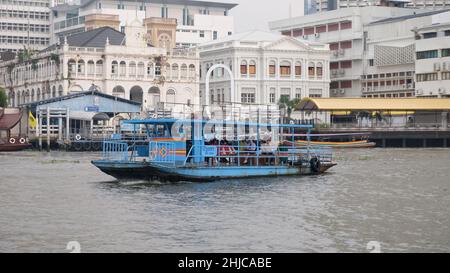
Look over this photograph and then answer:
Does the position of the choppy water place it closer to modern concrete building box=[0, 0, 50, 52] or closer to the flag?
the flag

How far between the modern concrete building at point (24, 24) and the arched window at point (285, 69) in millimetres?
52358

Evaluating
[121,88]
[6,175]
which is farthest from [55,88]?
[6,175]

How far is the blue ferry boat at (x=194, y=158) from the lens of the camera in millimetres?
46125

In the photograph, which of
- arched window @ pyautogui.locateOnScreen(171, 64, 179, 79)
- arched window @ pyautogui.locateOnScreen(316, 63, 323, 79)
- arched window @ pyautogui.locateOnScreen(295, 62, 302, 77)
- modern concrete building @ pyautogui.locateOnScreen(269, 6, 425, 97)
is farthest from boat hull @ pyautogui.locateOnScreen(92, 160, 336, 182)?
modern concrete building @ pyautogui.locateOnScreen(269, 6, 425, 97)

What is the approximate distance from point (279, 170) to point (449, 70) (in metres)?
69.8

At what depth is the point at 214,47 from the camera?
13025cm

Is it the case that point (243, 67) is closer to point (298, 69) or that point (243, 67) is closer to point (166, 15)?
point (298, 69)

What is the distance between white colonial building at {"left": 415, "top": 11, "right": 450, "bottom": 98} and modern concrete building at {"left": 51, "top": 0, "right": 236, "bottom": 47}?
150ft

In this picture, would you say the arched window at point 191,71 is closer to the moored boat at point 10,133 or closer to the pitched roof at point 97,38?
the pitched roof at point 97,38

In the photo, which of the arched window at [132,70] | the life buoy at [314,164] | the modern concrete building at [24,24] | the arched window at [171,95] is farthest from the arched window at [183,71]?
the life buoy at [314,164]

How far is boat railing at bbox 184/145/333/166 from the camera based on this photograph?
48.2 meters

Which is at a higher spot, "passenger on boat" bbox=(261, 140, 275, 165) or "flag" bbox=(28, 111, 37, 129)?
"flag" bbox=(28, 111, 37, 129)
